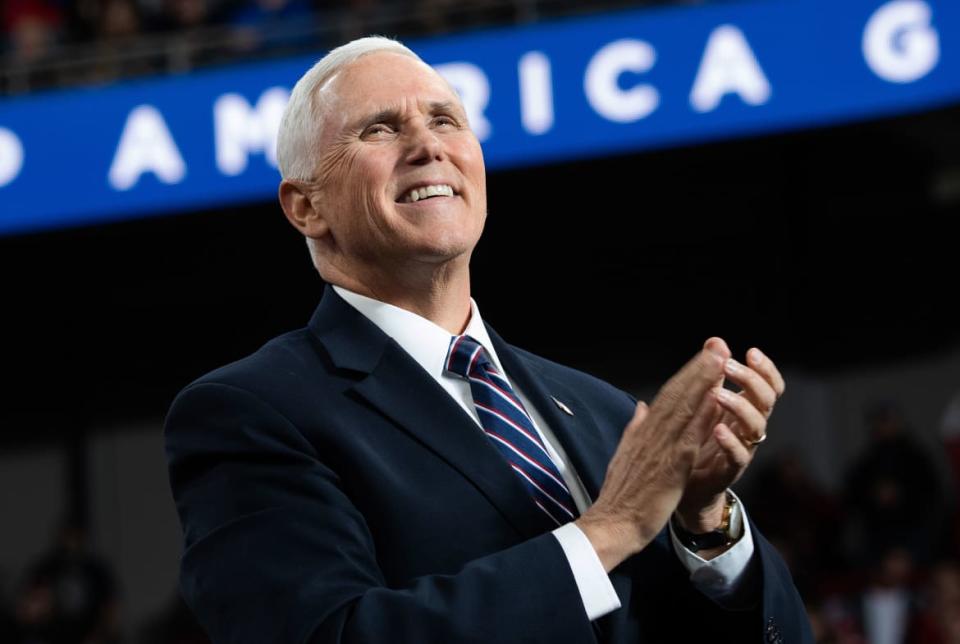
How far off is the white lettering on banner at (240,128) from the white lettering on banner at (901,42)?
2.50 meters

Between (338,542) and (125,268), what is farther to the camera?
(125,268)

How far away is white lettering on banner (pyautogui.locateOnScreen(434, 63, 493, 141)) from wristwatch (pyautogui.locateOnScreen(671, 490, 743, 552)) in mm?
5046

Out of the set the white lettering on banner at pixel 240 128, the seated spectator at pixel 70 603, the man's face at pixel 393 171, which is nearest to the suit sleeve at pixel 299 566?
the man's face at pixel 393 171

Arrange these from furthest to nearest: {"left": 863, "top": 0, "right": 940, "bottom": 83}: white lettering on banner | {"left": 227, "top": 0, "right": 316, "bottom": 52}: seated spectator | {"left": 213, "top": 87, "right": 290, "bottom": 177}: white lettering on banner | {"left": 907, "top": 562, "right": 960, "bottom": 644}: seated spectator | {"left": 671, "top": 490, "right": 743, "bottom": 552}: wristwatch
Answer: {"left": 227, "top": 0, "right": 316, "bottom": 52}: seated spectator, {"left": 213, "top": 87, "right": 290, "bottom": 177}: white lettering on banner, {"left": 863, "top": 0, "right": 940, "bottom": 83}: white lettering on banner, {"left": 907, "top": 562, "right": 960, "bottom": 644}: seated spectator, {"left": 671, "top": 490, "right": 743, "bottom": 552}: wristwatch

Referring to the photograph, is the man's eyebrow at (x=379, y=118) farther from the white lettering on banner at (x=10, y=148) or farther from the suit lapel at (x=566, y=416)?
the white lettering on banner at (x=10, y=148)

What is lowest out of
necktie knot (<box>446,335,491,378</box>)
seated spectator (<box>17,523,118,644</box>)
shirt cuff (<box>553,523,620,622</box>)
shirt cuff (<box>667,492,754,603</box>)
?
seated spectator (<box>17,523,118,644</box>)

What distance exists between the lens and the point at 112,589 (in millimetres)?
7832

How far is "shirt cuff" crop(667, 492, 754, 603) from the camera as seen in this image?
1633 mm

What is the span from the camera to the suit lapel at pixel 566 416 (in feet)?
5.59

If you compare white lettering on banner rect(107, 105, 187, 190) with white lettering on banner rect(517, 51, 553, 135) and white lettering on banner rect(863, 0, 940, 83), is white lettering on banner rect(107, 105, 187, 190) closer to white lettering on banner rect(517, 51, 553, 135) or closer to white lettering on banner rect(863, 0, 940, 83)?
white lettering on banner rect(517, 51, 553, 135)

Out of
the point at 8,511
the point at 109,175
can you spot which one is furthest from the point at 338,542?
the point at 8,511

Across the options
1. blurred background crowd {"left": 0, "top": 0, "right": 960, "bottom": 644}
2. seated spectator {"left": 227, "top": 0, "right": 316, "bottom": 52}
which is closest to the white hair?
blurred background crowd {"left": 0, "top": 0, "right": 960, "bottom": 644}

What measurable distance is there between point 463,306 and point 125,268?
26.6 ft

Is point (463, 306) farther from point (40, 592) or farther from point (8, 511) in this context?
point (8, 511)
